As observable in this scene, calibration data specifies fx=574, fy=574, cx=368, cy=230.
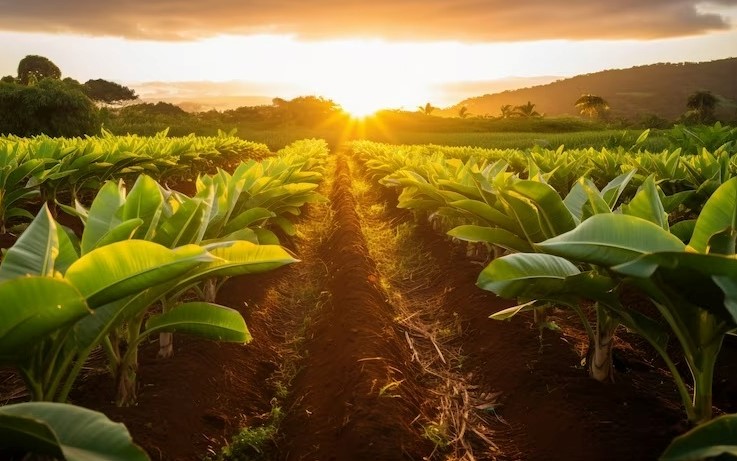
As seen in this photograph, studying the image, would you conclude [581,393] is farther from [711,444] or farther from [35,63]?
[35,63]

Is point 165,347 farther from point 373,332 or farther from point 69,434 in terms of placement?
point 69,434

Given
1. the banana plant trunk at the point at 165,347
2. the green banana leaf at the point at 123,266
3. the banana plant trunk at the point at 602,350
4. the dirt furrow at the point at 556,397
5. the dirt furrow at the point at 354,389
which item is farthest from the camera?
the banana plant trunk at the point at 165,347

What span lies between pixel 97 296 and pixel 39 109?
27.6 m

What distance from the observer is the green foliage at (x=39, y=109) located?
24766mm

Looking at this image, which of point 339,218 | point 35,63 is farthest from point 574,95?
point 339,218

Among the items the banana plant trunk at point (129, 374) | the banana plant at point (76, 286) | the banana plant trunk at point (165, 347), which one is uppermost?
the banana plant at point (76, 286)

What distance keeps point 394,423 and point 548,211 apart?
1.17m

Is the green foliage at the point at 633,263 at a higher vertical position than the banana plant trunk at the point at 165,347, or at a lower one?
higher

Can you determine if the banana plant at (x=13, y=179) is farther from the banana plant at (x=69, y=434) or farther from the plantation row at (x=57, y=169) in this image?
the banana plant at (x=69, y=434)

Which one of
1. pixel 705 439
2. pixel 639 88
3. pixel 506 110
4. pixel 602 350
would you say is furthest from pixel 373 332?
pixel 639 88

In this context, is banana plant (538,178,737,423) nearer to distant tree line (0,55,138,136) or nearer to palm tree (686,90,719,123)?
distant tree line (0,55,138,136)

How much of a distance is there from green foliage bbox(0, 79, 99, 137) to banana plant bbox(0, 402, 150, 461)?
27.0 metres

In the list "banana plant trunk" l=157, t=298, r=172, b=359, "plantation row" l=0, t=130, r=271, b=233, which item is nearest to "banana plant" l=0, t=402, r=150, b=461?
"banana plant trunk" l=157, t=298, r=172, b=359

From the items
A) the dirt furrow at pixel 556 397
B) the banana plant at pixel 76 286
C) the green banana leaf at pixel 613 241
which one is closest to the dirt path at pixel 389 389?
the dirt furrow at pixel 556 397
